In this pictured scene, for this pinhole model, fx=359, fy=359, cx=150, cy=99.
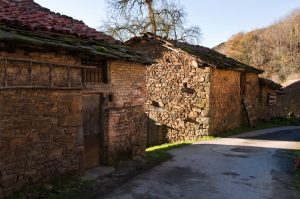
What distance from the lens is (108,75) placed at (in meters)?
9.52

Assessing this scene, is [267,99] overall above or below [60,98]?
below

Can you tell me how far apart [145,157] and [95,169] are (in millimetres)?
2258

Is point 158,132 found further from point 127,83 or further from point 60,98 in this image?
point 60,98

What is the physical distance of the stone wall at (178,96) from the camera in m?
16.6

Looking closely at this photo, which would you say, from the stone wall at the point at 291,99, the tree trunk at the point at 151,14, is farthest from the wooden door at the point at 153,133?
the stone wall at the point at 291,99

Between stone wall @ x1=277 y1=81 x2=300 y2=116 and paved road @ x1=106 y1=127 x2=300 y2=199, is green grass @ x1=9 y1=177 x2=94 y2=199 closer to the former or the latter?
paved road @ x1=106 y1=127 x2=300 y2=199

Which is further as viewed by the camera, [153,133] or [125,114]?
[153,133]

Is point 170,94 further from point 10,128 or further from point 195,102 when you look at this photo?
point 10,128

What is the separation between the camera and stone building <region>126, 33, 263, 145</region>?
16516 millimetres

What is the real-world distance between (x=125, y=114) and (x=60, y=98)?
2859mm

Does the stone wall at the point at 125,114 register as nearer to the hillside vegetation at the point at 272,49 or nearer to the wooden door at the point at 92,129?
the wooden door at the point at 92,129

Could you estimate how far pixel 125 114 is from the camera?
406 inches

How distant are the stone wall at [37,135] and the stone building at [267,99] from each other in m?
17.7

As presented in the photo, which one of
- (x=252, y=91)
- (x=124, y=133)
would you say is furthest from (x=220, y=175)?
(x=252, y=91)
